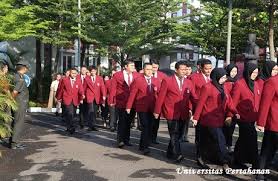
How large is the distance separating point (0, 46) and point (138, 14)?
8.15 meters

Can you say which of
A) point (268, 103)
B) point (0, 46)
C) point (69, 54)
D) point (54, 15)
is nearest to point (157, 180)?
point (268, 103)

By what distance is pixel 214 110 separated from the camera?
814 centimetres

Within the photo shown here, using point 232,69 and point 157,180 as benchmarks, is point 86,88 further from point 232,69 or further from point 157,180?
point 157,180

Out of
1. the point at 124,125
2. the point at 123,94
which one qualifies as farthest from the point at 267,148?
the point at 123,94

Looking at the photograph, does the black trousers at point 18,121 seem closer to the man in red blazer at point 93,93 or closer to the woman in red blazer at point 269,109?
the man in red blazer at point 93,93

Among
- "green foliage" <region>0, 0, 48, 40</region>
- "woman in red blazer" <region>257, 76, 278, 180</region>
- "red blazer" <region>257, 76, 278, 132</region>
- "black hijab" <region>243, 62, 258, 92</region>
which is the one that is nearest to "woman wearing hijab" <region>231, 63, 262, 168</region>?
"black hijab" <region>243, 62, 258, 92</region>

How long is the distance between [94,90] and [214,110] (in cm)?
653

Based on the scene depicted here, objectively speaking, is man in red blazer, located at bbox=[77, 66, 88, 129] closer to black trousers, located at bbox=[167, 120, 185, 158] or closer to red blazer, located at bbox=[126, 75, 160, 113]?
red blazer, located at bbox=[126, 75, 160, 113]

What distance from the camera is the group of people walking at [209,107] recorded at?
7.36 meters

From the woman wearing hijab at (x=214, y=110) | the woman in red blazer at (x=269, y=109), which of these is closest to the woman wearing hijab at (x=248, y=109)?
the woman wearing hijab at (x=214, y=110)

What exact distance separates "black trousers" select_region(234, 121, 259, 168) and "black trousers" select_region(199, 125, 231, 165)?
0.88 feet

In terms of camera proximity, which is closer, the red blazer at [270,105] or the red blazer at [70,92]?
the red blazer at [270,105]

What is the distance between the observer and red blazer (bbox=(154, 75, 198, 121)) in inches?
361

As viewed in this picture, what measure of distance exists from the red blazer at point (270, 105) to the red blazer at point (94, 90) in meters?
7.75
